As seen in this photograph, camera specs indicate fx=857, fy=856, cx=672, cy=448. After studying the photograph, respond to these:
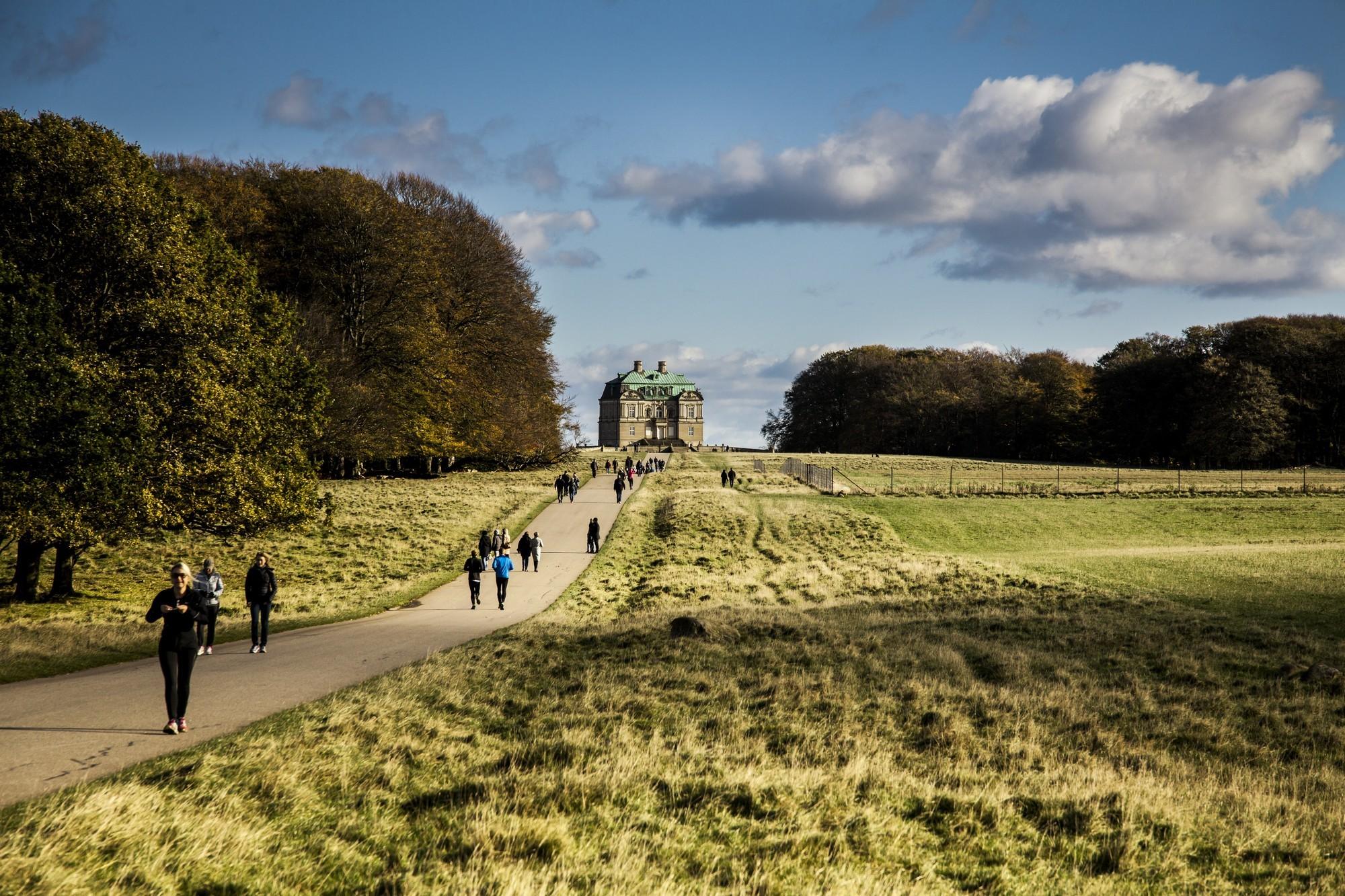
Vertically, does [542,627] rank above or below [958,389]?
below

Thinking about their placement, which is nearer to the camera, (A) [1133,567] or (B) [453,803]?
(B) [453,803]

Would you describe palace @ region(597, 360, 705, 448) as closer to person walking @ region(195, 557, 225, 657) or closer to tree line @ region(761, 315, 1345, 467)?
tree line @ region(761, 315, 1345, 467)

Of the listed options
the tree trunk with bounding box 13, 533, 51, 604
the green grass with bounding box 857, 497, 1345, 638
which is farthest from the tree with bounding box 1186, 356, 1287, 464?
the tree trunk with bounding box 13, 533, 51, 604

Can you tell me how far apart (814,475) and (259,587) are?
147 feet

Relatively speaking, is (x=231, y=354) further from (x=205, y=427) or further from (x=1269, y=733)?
(x=1269, y=733)

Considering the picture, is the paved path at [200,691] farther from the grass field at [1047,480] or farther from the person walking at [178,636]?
the grass field at [1047,480]

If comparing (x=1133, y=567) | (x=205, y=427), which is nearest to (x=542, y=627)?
(x=205, y=427)

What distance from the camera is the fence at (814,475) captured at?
2084 inches

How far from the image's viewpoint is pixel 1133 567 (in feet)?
95.7

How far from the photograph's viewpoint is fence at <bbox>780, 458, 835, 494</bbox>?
52.9 m

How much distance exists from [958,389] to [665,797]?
11167 cm

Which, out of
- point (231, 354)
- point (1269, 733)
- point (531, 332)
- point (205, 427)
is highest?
point (531, 332)

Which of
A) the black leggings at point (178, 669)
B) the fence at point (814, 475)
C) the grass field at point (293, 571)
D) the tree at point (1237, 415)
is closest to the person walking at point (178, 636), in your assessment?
the black leggings at point (178, 669)

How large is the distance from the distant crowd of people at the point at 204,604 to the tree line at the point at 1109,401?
78151 millimetres
